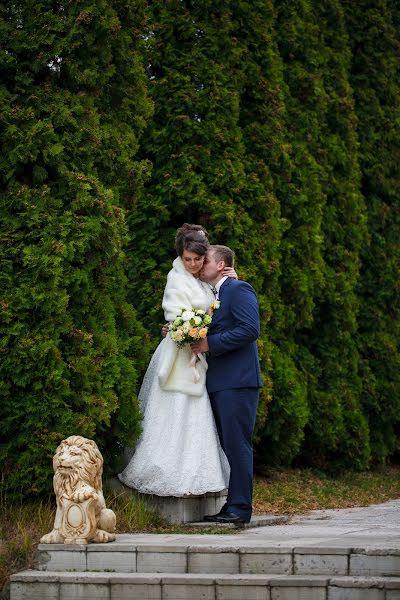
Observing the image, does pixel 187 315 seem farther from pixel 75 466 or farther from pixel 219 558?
pixel 219 558

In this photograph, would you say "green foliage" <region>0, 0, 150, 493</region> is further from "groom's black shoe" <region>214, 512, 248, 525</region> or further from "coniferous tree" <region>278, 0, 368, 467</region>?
"coniferous tree" <region>278, 0, 368, 467</region>

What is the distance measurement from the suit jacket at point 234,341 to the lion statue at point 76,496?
4.60ft

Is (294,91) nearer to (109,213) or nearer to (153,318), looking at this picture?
(153,318)

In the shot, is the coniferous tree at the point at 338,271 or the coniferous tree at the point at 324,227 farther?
the coniferous tree at the point at 338,271

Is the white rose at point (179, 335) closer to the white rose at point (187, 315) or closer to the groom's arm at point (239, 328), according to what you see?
the white rose at point (187, 315)

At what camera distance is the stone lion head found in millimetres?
6457

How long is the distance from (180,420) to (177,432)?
0.08 meters

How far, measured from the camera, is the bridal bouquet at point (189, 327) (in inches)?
294

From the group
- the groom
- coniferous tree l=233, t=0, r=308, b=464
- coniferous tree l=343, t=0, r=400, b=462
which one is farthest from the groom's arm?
coniferous tree l=343, t=0, r=400, b=462

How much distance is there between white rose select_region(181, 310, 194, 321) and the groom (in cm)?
21

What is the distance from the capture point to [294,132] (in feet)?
41.0

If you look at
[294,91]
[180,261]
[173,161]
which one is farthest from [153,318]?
[294,91]

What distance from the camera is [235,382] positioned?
760cm

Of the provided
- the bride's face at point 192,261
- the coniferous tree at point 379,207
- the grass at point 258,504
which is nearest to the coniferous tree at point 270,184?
the grass at point 258,504
